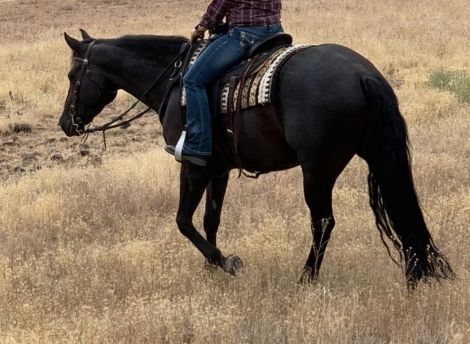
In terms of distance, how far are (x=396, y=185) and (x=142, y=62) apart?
274cm

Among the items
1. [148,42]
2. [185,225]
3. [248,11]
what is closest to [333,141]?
[248,11]

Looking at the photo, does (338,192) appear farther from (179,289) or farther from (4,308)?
(4,308)

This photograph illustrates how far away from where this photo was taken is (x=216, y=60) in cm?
604

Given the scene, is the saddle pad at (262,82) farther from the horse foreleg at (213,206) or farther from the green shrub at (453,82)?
the green shrub at (453,82)

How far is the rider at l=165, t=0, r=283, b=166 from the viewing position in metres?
6.01

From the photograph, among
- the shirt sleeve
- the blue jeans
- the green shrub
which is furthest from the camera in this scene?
the green shrub

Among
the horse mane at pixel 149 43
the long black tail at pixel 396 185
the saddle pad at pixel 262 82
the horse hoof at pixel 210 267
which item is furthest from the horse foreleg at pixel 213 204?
the long black tail at pixel 396 185

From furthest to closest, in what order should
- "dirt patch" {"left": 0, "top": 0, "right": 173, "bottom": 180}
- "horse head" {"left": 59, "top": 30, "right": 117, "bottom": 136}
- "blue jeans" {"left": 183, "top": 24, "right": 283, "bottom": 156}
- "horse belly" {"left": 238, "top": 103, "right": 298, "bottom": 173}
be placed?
"dirt patch" {"left": 0, "top": 0, "right": 173, "bottom": 180}, "horse head" {"left": 59, "top": 30, "right": 117, "bottom": 136}, "blue jeans" {"left": 183, "top": 24, "right": 283, "bottom": 156}, "horse belly" {"left": 238, "top": 103, "right": 298, "bottom": 173}

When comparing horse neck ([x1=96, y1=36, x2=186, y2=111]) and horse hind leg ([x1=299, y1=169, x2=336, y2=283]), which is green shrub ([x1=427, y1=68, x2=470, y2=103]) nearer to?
horse neck ([x1=96, y1=36, x2=186, y2=111])

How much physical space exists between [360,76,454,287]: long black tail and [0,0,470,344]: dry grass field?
20 cm

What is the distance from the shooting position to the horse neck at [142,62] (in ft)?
22.2

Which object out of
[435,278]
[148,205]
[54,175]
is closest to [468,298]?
[435,278]

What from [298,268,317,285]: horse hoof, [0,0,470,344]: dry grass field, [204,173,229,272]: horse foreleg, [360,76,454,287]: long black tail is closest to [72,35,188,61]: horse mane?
[204,173,229,272]: horse foreleg

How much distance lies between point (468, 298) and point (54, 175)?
22.0 ft
